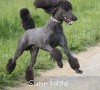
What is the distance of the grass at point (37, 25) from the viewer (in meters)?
6.89

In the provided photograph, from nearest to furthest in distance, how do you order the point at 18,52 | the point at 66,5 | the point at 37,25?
the point at 66,5 → the point at 18,52 → the point at 37,25

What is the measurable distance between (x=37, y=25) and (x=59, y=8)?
5183 millimetres

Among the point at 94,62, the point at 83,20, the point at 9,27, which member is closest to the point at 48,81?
the point at 94,62

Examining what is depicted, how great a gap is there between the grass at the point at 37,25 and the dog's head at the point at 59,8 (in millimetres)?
1847

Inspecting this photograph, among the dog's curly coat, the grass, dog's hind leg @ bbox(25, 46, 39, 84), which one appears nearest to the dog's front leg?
the dog's curly coat

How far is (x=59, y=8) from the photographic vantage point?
15.8 ft

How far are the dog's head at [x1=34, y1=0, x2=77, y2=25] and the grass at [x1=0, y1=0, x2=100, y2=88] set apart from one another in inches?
72.7

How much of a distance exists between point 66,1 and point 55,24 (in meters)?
0.32

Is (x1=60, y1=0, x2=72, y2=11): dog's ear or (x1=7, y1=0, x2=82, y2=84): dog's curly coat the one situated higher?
(x1=60, y1=0, x2=72, y2=11): dog's ear

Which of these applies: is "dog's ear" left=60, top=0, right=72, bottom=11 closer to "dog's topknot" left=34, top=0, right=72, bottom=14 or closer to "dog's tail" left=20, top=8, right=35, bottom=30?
"dog's topknot" left=34, top=0, right=72, bottom=14

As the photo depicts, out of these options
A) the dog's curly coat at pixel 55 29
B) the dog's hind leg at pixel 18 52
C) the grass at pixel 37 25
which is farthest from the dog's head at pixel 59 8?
the grass at pixel 37 25

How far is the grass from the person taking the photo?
6895 mm

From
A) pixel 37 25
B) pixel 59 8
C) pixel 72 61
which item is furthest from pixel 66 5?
pixel 37 25

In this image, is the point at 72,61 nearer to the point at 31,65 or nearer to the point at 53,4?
the point at 53,4
